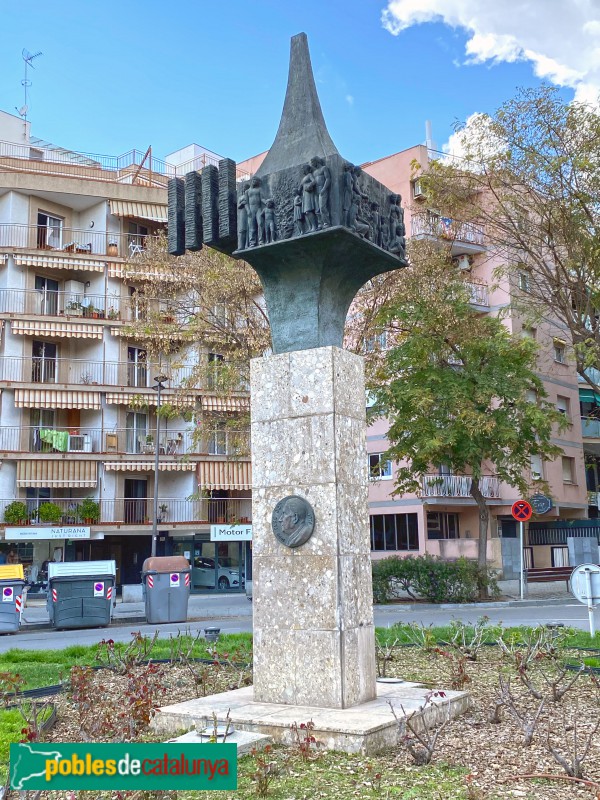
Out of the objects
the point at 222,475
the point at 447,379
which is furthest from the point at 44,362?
the point at 447,379

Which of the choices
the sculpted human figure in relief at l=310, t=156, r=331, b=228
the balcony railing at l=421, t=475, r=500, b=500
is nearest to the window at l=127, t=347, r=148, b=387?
the balcony railing at l=421, t=475, r=500, b=500

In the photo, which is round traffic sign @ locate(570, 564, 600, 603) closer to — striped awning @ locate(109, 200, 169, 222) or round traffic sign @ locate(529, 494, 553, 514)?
round traffic sign @ locate(529, 494, 553, 514)

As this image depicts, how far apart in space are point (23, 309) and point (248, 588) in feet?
48.1

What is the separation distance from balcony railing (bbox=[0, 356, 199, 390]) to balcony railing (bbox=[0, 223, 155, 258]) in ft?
14.7

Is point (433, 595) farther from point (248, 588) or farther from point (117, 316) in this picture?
point (117, 316)

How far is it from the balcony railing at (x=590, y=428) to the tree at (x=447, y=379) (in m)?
17.1

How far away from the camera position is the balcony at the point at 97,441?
3359 cm

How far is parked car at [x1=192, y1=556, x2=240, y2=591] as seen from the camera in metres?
35.5

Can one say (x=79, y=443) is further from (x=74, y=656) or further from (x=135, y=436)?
(x=74, y=656)

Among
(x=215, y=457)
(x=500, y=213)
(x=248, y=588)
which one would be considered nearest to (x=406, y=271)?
(x=500, y=213)

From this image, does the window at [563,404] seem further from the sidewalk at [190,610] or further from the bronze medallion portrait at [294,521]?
the bronze medallion portrait at [294,521]

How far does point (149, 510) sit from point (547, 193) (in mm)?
22196

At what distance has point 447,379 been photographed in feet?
74.1

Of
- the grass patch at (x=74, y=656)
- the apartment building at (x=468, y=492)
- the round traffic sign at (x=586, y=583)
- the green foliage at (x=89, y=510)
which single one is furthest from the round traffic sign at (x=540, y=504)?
the green foliage at (x=89, y=510)
